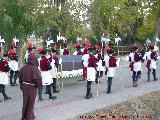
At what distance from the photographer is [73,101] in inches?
696

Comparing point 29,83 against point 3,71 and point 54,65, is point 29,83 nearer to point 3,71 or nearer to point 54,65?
point 3,71

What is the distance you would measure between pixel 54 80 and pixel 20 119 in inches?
217

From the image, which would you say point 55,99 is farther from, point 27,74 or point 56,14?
point 56,14

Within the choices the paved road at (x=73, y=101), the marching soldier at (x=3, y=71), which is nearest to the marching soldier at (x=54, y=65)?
the paved road at (x=73, y=101)

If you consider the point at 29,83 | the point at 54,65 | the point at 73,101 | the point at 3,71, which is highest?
the point at 54,65

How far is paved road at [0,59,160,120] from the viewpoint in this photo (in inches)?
594

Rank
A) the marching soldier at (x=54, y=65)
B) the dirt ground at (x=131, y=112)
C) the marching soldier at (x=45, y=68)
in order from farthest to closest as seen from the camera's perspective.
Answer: the marching soldier at (x=54, y=65) < the marching soldier at (x=45, y=68) < the dirt ground at (x=131, y=112)

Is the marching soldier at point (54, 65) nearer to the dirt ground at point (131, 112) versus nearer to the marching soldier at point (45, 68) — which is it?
the marching soldier at point (45, 68)

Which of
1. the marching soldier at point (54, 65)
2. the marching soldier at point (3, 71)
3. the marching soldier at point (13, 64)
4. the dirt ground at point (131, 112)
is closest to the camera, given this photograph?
the dirt ground at point (131, 112)

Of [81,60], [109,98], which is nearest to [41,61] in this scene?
[109,98]

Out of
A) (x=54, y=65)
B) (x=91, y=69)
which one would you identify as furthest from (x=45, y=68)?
(x=54, y=65)

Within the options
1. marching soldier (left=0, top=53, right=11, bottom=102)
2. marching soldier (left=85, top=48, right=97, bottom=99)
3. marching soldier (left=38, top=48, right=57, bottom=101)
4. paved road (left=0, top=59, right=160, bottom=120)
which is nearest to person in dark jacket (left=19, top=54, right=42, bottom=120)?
paved road (left=0, top=59, right=160, bottom=120)

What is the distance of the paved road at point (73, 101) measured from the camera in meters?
15.1

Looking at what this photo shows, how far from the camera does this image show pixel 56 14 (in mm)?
30938
